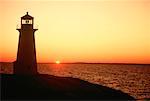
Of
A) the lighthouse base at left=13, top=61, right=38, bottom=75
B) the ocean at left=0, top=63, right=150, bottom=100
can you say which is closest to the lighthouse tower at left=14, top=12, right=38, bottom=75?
the lighthouse base at left=13, top=61, right=38, bottom=75

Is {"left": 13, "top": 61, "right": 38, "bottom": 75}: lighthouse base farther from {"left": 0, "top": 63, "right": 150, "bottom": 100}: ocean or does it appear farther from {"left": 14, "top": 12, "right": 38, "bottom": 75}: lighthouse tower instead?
{"left": 0, "top": 63, "right": 150, "bottom": 100}: ocean

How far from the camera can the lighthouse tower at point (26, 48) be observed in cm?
3434

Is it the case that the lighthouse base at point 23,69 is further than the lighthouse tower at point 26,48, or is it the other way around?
the lighthouse base at point 23,69

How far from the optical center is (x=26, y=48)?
34438 millimetres

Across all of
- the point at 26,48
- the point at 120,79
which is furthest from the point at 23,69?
the point at 120,79

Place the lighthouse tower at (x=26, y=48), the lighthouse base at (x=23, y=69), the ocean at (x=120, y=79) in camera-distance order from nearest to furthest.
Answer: the lighthouse tower at (x=26, y=48), the lighthouse base at (x=23, y=69), the ocean at (x=120, y=79)

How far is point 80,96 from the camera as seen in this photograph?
2453cm

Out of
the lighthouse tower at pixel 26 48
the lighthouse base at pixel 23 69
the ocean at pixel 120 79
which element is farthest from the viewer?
the ocean at pixel 120 79

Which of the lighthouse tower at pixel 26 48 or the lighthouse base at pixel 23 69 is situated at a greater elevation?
the lighthouse tower at pixel 26 48

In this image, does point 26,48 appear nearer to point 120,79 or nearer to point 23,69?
point 23,69

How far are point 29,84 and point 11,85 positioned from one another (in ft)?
5.49

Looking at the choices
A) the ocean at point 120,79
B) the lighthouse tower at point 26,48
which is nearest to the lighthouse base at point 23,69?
the lighthouse tower at point 26,48

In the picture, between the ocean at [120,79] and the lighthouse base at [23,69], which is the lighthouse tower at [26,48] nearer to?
the lighthouse base at [23,69]

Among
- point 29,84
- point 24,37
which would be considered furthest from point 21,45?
point 29,84
